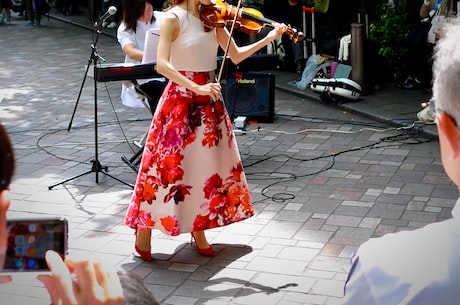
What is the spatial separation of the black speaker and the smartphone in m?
8.28

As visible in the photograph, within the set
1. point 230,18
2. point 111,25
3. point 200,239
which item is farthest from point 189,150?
point 111,25

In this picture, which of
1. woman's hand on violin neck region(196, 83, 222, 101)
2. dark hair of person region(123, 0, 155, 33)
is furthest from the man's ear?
dark hair of person region(123, 0, 155, 33)

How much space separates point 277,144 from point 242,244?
291cm

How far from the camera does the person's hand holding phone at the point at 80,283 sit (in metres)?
1.51

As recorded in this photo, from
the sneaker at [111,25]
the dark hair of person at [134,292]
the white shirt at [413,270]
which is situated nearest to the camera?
the white shirt at [413,270]

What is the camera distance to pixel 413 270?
1723mm

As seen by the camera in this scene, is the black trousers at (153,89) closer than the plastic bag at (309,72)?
Yes

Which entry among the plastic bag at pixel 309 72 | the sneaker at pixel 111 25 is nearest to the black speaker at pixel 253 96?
the plastic bag at pixel 309 72

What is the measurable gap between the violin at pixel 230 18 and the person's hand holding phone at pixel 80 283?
4182 millimetres

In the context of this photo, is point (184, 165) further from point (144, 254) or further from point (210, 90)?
point (144, 254)

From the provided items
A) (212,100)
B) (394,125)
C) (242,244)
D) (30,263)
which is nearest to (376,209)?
(242,244)

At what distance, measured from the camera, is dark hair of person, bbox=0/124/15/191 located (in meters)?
1.36

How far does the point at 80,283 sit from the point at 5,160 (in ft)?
0.88

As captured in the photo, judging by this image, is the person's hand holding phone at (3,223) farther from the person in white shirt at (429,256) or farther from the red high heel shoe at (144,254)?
the red high heel shoe at (144,254)
